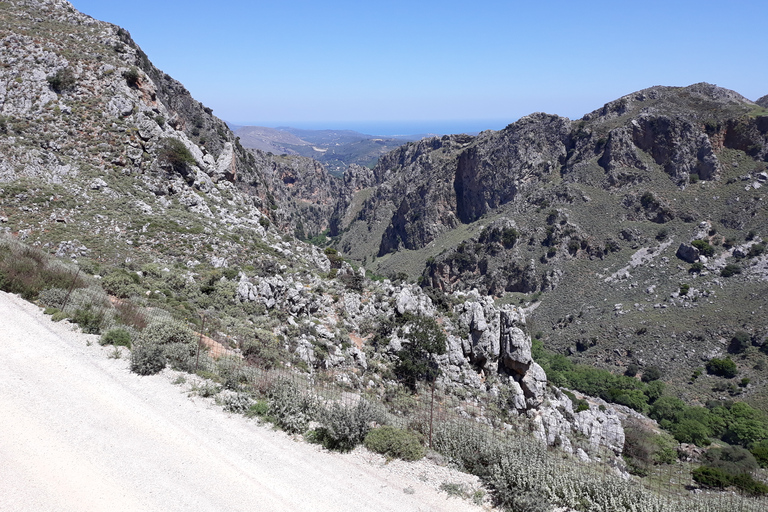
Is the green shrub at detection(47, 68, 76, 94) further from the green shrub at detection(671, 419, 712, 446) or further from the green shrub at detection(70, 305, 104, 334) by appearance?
the green shrub at detection(671, 419, 712, 446)

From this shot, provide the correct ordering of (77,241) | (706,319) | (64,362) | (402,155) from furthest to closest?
1. (402,155)
2. (706,319)
3. (77,241)
4. (64,362)

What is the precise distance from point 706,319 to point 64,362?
67134 mm

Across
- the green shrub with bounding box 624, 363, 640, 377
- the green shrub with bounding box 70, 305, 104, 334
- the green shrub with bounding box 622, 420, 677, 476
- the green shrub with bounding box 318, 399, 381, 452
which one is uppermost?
the green shrub with bounding box 70, 305, 104, 334

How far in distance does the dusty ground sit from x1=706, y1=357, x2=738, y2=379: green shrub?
179 feet

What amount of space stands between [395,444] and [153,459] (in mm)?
5034

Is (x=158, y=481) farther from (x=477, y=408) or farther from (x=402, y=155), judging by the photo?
(x=402, y=155)

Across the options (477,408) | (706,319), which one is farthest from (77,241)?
(706,319)

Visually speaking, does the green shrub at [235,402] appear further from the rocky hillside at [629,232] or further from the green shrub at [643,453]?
the rocky hillside at [629,232]

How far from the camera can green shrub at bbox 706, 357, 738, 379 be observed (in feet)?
150

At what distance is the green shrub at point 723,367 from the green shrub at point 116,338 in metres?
59.7

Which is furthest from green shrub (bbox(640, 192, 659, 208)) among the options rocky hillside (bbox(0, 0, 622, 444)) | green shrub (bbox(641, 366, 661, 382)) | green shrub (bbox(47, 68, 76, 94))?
green shrub (bbox(47, 68, 76, 94))

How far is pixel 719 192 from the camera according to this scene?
6925cm

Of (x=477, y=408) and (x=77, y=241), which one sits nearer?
(x=477, y=408)

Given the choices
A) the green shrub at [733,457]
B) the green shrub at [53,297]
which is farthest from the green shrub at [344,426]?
the green shrub at [733,457]
